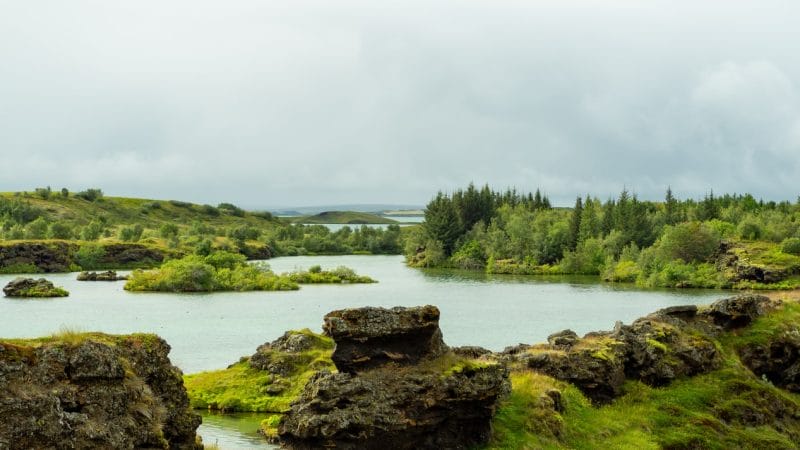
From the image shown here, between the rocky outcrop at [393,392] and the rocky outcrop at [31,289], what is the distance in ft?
318

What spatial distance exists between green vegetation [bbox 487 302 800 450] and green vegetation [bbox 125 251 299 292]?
313 ft

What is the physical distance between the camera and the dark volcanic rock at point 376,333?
29.1 m

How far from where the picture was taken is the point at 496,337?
73.5 m

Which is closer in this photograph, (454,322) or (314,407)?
(314,407)

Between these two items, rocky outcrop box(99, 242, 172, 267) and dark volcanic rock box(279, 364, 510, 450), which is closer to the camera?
dark volcanic rock box(279, 364, 510, 450)

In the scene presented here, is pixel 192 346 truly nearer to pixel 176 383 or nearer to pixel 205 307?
pixel 205 307

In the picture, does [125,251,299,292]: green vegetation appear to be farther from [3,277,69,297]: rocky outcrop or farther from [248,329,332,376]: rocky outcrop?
[248,329,332,376]: rocky outcrop

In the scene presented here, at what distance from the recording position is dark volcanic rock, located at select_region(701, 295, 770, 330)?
46844 millimetres

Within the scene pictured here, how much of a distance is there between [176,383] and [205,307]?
81099 mm

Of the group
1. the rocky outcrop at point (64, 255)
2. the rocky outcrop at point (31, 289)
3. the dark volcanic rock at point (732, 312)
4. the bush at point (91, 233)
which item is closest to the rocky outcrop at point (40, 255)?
the rocky outcrop at point (64, 255)

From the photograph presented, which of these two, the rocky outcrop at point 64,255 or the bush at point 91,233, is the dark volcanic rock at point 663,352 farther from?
the bush at point 91,233

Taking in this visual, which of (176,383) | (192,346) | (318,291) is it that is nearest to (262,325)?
(192,346)

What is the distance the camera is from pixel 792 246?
146125mm

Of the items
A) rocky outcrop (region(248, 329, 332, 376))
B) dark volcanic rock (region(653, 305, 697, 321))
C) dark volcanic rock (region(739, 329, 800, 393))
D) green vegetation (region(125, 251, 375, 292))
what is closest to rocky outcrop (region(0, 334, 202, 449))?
rocky outcrop (region(248, 329, 332, 376))
